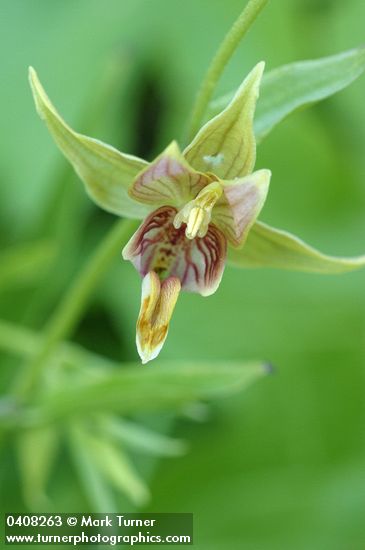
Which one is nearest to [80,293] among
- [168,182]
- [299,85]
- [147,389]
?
[147,389]

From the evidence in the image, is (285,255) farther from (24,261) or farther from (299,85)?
(24,261)

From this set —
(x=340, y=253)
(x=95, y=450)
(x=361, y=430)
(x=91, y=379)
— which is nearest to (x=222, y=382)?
(x=91, y=379)

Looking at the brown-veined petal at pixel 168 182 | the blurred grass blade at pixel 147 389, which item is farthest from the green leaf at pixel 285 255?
the blurred grass blade at pixel 147 389

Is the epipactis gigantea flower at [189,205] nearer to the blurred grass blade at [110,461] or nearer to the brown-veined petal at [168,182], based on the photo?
the brown-veined petal at [168,182]

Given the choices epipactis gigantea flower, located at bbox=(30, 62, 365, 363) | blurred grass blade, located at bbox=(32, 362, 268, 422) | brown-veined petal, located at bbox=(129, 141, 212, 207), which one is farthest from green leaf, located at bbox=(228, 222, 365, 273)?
blurred grass blade, located at bbox=(32, 362, 268, 422)

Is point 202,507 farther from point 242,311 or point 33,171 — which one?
point 33,171
